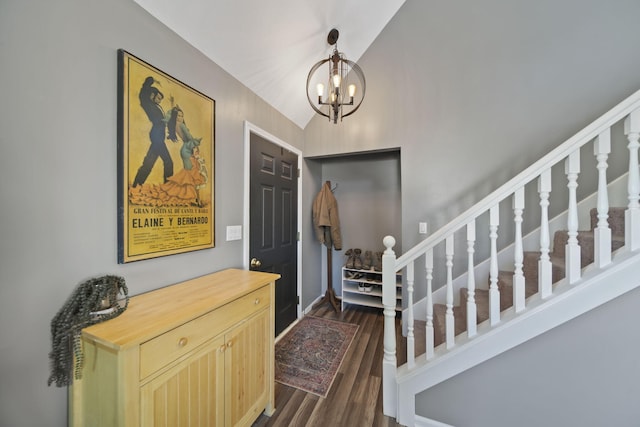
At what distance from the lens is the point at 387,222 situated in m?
3.02

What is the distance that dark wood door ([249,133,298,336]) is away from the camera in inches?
78.7

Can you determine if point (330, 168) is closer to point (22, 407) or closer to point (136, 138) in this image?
point (136, 138)

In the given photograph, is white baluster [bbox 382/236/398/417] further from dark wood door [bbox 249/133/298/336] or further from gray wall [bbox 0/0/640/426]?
dark wood door [bbox 249/133/298/336]

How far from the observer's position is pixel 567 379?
1.11 m

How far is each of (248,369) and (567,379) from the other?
167cm

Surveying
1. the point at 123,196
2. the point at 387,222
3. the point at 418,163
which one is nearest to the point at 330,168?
the point at 387,222

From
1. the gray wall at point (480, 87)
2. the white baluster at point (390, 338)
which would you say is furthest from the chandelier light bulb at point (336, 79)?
the white baluster at point (390, 338)

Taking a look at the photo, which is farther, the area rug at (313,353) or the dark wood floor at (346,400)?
the area rug at (313,353)

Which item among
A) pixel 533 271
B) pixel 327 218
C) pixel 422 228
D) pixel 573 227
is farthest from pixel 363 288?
pixel 573 227

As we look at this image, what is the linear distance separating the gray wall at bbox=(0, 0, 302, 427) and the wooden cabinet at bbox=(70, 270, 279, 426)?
185 millimetres

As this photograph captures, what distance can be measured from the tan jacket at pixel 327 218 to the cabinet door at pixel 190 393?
6.45 ft

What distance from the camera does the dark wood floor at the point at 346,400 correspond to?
4.57 feet

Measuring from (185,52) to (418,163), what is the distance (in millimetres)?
2114

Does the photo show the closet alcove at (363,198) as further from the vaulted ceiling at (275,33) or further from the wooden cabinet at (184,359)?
the wooden cabinet at (184,359)
